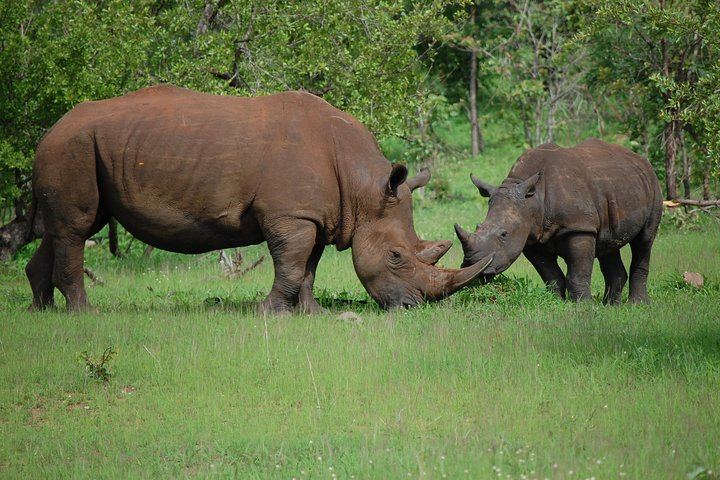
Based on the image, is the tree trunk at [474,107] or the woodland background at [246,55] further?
the tree trunk at [474,107]

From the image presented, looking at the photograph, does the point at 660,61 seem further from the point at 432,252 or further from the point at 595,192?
the point at 432,252

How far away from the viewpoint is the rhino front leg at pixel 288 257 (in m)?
11.2

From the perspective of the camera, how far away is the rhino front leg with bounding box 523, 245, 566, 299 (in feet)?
41.4

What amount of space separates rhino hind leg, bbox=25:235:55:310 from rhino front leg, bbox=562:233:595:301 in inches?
210

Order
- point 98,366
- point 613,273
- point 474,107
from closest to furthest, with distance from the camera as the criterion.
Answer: point 98,366 < point 613,273 < point 474,107

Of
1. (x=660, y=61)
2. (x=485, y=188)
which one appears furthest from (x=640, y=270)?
(x=660, y=61)

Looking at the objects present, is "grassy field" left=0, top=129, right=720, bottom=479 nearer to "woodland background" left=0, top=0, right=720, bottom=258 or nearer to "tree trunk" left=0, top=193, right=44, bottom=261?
"woodland background" left=0, top=0, right=720, bottom=258

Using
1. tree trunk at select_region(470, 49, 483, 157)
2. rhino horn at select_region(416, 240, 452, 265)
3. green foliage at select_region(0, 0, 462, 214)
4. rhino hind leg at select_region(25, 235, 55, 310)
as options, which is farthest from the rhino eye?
tree trunk at select_region(470, 49, 483, 157)

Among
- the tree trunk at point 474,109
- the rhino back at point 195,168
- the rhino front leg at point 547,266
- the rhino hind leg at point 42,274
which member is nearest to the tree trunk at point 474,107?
the tree trunk at point 474,109

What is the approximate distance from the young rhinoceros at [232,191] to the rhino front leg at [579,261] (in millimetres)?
1266

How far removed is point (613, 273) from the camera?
13188mm

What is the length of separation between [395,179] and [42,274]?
3746 mm

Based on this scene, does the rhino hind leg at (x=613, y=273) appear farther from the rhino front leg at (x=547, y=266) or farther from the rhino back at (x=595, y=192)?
the rhino front leg at (x=547, y=266)

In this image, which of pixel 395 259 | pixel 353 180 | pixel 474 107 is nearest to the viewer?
pixel 395 259
